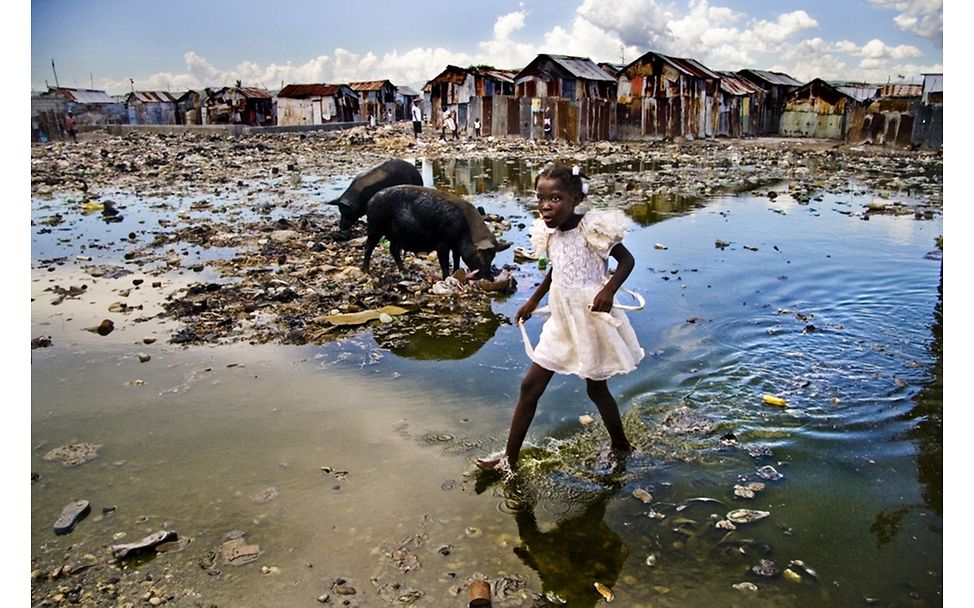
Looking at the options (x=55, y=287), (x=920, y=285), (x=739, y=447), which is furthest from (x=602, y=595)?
(x=55, y=287)

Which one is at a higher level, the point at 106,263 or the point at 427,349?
the point at 106,263

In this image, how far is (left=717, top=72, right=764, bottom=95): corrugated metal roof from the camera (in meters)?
34.2

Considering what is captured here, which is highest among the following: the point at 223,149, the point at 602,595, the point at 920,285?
the point at 223,149

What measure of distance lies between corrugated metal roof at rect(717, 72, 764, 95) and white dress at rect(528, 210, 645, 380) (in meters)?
34.9

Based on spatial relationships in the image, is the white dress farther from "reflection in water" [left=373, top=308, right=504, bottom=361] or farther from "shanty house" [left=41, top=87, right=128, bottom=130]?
"shanty house" [left=41, top=87, right=128, bottom=130]

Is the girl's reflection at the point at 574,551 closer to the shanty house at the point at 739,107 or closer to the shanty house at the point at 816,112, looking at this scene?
the shanty house at the point at 816,112

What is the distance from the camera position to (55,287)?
649 centimetres

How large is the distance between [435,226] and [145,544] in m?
4.44

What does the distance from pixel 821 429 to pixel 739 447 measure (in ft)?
1.90

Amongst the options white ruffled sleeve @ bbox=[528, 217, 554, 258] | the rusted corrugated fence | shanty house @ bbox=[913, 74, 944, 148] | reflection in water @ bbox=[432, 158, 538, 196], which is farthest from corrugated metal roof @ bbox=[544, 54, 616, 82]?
white ruffled sleeve @ bbox=[528, 217, 554, 258]

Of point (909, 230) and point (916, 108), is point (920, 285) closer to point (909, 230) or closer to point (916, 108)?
point (909, 230)

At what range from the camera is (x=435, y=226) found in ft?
21.5

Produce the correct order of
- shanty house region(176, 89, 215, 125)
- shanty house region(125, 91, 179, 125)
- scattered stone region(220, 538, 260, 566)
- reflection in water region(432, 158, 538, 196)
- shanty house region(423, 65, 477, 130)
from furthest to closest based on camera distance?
shanty house region(125, 91, 179, 125) < shanty house region(176, 89, 215, 125) < shanty house region(423, 65, 477, 130) < reflection in water region(432, 158, 538, 196) < scattered stone region(220, 538, 260, 566)

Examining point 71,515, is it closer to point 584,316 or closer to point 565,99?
point 584,316
